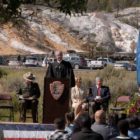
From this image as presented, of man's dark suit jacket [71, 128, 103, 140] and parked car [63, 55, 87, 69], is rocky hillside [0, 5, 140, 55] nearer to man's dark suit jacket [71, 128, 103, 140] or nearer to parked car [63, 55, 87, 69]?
parked car [63, 55, 87, 69]

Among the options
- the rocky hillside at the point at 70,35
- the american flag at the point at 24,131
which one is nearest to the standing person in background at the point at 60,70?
the american flag at the point at 24,131

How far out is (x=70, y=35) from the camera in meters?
102

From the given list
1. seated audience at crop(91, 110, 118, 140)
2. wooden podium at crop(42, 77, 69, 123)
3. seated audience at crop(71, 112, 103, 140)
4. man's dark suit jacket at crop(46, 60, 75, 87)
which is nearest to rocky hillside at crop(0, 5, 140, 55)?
man's dark suit jacket at crop(46, 60, 75, 87)

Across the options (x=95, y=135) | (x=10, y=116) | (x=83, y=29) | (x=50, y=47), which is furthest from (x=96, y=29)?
(x=95, y=135)

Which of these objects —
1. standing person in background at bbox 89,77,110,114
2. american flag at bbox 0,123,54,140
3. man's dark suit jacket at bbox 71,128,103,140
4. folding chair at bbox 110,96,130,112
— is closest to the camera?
man's dark suit jacket at bbox 71,128,103,140

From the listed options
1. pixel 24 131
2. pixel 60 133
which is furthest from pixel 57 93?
pixel 60 133

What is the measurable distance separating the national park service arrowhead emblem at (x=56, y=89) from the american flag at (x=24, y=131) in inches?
62.6

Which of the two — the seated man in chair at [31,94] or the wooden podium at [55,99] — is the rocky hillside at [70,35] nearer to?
the seated man in chair at [31,94]

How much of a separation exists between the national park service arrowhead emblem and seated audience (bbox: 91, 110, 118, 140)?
4174 mm

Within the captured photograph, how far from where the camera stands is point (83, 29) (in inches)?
4149

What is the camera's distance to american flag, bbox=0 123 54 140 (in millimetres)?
13180

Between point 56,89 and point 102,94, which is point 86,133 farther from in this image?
point 102,94

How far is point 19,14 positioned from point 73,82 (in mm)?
2220

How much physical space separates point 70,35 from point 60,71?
87177mm
